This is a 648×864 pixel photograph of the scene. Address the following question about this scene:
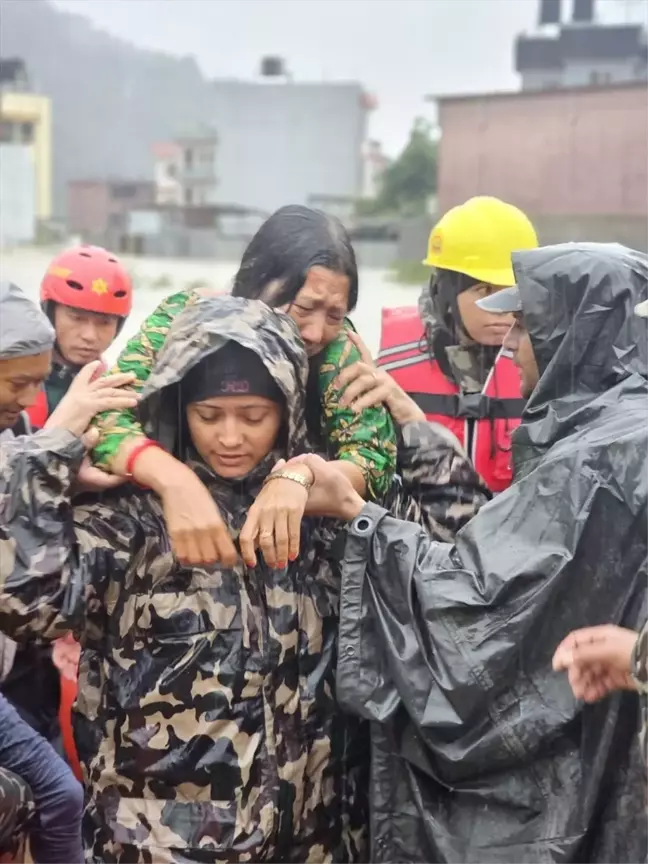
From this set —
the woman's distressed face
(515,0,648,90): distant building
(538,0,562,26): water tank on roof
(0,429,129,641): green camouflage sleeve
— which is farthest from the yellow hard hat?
(538,0,562,26): water tank on roof

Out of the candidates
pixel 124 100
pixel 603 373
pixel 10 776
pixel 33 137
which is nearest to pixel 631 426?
pixel 603 373

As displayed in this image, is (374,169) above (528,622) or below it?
above

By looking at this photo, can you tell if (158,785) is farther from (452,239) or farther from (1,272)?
(1,272)

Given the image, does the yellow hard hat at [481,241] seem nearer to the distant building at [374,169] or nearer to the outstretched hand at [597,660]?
the outstretched hand at [597,660]

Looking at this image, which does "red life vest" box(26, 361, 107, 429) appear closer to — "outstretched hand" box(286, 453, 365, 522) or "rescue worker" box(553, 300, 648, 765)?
"outstretched hand" box(286, 453, 365, 522)

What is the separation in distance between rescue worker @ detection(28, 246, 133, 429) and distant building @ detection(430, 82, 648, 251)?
9.49 ft

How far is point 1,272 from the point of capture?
358 inches

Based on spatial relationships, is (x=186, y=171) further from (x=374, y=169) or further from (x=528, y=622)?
(x=528, y=622)

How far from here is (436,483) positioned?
217 centimetres

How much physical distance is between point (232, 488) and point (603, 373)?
740 mm

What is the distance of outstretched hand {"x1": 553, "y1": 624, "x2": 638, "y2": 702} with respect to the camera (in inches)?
64.4

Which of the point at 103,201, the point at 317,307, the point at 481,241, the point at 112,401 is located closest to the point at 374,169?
the point at 103,201

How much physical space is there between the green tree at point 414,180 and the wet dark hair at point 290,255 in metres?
6.43

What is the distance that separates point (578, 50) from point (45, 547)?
32.9 ft
